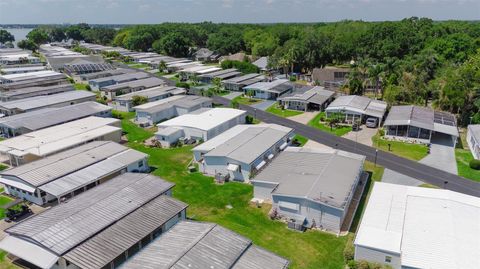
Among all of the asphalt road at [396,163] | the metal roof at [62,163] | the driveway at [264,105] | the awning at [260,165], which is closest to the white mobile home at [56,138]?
the metal roof at [62,163]

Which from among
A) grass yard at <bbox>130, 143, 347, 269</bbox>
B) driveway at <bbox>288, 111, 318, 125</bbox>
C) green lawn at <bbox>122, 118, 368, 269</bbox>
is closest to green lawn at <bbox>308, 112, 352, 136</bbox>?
driveway at <bbox>288, 111, 318, 125</bbox>

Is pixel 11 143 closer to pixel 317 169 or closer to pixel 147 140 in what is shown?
pixel 147 140

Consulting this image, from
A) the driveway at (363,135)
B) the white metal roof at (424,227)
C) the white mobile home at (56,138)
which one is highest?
the white mobile home at (56,138)

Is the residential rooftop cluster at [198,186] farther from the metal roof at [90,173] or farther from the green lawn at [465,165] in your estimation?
the green lawn at [465,165]

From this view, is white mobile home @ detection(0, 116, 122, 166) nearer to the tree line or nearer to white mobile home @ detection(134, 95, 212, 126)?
white mobile home @ detection(134, 95, 212, 126)

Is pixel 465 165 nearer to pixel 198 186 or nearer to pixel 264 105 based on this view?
pixel 198 186

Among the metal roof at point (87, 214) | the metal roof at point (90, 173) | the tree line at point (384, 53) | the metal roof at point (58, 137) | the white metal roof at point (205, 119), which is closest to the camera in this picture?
the metal roof at point (87, 214)
